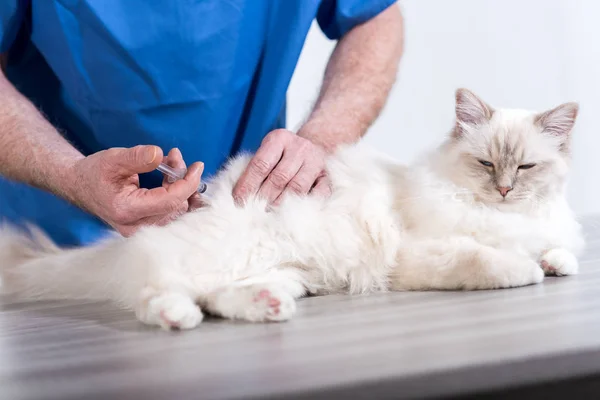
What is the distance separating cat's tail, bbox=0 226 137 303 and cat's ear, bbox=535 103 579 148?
0.89 m

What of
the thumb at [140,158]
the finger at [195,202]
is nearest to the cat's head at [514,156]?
the finger at [195,202]

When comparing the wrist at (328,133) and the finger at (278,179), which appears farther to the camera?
the wrist at (328,133)

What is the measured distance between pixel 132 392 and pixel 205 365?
4.1 inches

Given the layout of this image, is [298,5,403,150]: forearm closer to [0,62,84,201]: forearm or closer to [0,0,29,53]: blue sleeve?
[0,62,84,201]: forearm

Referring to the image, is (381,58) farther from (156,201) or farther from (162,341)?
(162,341)

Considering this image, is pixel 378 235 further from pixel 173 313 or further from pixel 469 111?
pixel 173 313

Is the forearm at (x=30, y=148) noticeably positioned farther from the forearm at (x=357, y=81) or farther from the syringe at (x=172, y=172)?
the forearm at (x=357, y=81)

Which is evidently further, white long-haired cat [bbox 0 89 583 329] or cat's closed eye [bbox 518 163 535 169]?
cat's closed eye [bbox 518 163 535 169]

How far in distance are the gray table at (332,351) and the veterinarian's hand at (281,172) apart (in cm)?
35

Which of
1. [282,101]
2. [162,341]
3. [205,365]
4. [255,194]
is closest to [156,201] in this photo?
[255,194]

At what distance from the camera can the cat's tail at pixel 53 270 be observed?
1.23 m

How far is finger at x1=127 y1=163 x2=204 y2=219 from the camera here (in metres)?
1.17

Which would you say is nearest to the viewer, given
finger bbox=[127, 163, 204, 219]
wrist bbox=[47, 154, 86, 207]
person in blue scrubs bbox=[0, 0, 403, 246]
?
finger bbox=[127, 163, 204, 219]

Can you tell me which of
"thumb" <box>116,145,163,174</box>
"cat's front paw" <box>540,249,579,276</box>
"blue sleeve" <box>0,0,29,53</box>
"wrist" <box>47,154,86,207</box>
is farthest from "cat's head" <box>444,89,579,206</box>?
"blue sleeve" <box>0,0,29,53</box>
